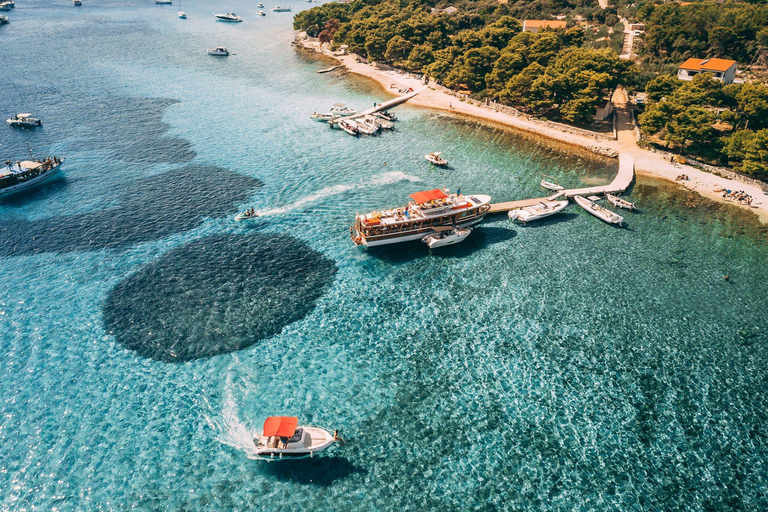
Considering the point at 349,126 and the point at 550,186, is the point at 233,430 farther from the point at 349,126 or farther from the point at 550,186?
the point at 349,126

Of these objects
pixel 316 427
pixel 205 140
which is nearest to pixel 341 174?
pixel 205 140

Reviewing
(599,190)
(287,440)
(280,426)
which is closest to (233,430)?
(280,426)

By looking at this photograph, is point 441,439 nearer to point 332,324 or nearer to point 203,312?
point 332,324

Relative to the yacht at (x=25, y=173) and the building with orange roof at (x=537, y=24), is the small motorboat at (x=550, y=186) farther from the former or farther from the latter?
the building with orange roof at (x=537, y=24)

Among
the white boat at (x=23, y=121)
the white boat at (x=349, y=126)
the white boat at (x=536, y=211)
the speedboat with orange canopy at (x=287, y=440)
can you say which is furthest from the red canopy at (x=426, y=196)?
the white boat at (x=23, y=121)

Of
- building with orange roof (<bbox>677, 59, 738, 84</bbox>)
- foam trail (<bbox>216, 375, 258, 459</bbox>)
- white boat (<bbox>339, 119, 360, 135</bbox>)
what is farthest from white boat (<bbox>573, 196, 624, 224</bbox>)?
foam trail (<bbox>216, 375, 258, 459</bbox>)

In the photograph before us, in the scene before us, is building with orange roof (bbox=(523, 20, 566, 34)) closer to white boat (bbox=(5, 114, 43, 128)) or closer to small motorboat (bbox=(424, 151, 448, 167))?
small motorboat (bbox=(424, 151, 448, 167))
